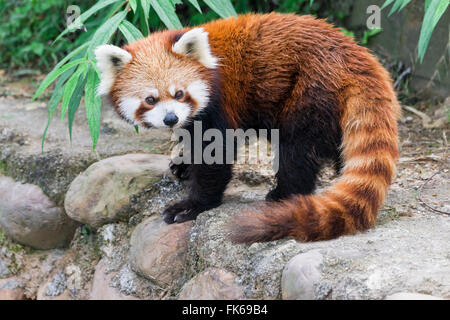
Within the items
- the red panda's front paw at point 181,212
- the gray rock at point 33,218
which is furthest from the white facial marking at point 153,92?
the gray rock at point 33,218

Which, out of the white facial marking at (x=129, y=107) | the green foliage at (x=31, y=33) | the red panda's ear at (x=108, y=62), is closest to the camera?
the red panda's ear at (x=108, y=62)

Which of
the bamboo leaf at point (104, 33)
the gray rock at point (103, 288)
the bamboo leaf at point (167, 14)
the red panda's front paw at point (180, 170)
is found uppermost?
the bamboo leaf at point (167, 14)

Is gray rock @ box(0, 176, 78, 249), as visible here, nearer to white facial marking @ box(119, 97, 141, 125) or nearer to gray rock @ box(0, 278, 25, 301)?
gray rock @ box(0, 278, 25, 301)

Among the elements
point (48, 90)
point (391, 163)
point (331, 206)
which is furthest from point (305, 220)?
point (48, 90)

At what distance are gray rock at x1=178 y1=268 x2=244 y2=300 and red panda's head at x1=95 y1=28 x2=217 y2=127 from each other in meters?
0.92

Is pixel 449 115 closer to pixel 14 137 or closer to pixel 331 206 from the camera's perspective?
pixel 331 206

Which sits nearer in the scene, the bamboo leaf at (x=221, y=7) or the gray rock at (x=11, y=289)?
the bamboo leaf at (x=221, y=7)

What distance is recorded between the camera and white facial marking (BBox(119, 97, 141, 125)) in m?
3.48

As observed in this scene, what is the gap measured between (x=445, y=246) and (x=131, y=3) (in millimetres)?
2450

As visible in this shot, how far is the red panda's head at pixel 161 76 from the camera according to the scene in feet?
11.2

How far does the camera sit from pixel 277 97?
141 inches

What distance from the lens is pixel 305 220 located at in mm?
3041

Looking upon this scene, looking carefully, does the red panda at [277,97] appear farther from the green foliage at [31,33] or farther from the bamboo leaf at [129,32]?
the green foliage at [31,33]

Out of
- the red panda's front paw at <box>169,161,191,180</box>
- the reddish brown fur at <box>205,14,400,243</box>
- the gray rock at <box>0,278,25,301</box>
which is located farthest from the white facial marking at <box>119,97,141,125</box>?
the gray rock at <box>0,278,25,301</box>
